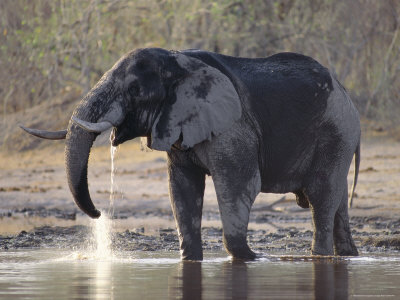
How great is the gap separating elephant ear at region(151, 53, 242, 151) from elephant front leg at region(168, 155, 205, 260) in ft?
1.10

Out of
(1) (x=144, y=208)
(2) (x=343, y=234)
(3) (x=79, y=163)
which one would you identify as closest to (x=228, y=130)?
(3) (x=79, y=163)

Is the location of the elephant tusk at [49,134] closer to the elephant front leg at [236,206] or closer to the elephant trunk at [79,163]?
the elephant trunk at [79,163]

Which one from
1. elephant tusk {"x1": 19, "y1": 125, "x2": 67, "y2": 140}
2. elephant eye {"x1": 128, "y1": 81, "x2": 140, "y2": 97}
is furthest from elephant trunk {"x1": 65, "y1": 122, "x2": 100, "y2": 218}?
elephant eye {"x1": 128, "y1": 81, "x2": 140, "y2": 97}

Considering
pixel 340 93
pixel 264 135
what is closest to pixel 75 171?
pixel 264 135

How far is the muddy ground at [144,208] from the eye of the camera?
10.3 metres

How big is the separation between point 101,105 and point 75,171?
52 centimetres

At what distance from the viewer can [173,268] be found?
7793 mm

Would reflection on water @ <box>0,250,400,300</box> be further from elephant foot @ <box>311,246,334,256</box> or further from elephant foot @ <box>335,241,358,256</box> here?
elephant foot @ <box>335,241,358,256</box>

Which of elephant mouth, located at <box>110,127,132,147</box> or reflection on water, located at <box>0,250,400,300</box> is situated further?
elephant mouth, located at <box>110,127,132,147</box>

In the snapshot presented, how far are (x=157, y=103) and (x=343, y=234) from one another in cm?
216

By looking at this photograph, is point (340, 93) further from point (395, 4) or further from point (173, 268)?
point (395, 4)

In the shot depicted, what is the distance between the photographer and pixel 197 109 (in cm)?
803

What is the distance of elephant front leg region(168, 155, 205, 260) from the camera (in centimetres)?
822

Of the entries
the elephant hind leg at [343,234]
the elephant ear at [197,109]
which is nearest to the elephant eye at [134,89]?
the elephant ear at [197,109]
